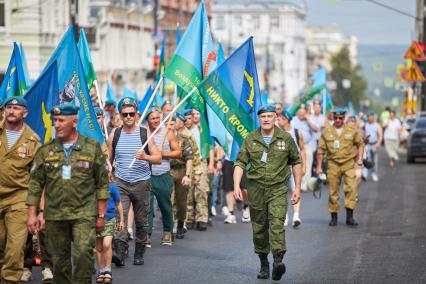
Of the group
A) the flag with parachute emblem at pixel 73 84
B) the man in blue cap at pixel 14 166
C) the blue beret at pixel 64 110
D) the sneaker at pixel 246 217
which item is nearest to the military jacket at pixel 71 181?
the blue beret at pixel 64 110

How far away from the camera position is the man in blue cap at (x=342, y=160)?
18516 millimetres

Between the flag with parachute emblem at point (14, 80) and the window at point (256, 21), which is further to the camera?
the window at point (256, 21)

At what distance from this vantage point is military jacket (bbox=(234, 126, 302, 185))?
12.9 metres

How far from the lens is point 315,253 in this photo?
49.3 feet

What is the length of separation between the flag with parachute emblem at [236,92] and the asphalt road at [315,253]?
5.17 ft

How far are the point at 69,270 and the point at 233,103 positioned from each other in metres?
4.88

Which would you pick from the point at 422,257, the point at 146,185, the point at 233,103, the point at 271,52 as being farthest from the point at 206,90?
the point at 271,52

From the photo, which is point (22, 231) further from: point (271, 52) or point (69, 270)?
point (271, 52)

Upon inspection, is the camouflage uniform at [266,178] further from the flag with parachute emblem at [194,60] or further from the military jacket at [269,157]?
the flag with parachute emblem at [194,60]

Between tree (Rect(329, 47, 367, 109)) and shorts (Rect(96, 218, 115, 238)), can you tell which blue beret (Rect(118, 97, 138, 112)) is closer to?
shorts (Rect(96, 218, 115, 238))

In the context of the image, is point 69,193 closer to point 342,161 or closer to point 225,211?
point 342,161

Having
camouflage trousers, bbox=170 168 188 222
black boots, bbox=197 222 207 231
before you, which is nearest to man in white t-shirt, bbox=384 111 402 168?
black boots, bbox=197 222 207 231

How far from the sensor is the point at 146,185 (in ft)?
45.8

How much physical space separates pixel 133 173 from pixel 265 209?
1730 mm
